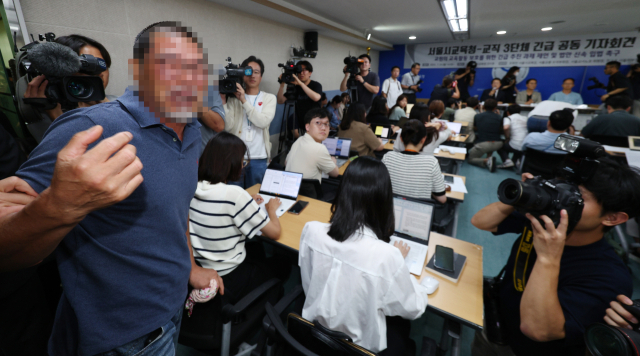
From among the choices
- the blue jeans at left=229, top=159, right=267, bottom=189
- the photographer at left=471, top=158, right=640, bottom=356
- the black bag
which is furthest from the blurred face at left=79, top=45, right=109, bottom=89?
the black bag

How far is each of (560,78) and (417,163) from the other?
8.26 meters

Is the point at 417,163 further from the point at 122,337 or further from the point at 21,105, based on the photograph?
the point at 21,105

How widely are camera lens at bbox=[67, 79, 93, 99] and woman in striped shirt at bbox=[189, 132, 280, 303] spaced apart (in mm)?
530

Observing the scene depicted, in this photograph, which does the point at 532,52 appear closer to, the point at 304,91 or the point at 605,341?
the point at 304,91

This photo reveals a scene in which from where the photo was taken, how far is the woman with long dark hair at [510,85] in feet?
21.9

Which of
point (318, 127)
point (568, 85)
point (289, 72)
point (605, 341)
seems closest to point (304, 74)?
point (289, 72)

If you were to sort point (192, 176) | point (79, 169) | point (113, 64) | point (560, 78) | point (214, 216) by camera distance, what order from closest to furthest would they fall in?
point (79, 169), point (192, 176), point (214, 216), point (113, 64), point (560, 78)

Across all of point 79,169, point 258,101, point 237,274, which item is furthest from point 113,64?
point 79,169

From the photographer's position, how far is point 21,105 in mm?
1415

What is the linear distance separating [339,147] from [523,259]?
236cm

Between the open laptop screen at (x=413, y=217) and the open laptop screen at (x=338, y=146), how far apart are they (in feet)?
5.54

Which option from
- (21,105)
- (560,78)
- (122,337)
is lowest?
(122,337)

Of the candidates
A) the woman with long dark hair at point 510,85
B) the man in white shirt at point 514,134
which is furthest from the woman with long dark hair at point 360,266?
the woman with long dark hair at point 510,85

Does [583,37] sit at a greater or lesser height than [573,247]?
greater
